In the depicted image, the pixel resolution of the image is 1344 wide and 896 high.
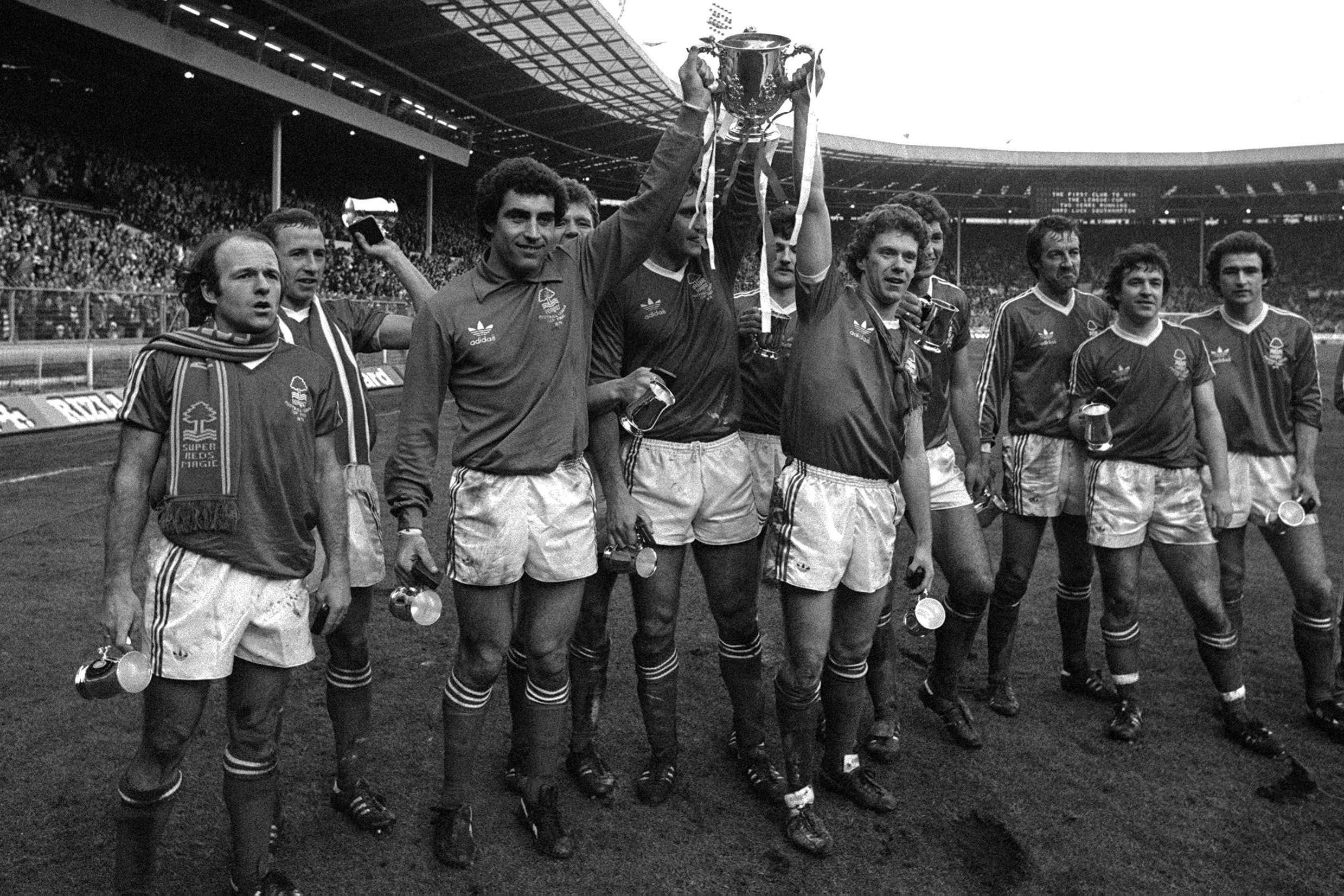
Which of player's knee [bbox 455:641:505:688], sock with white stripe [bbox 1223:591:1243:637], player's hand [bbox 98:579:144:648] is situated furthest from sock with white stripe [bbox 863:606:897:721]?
player's hand [bbox 98:579:144:648]

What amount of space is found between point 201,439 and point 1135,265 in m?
4.08

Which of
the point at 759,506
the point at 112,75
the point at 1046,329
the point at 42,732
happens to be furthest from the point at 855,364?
the point at 112,75

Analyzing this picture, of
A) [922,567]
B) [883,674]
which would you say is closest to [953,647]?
[883,674]

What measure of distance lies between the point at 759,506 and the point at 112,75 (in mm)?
24062

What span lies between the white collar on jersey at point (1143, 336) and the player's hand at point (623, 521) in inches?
103

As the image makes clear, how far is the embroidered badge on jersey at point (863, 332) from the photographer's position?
3.72m

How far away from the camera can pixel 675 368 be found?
3943 mm

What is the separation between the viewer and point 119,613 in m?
2.79

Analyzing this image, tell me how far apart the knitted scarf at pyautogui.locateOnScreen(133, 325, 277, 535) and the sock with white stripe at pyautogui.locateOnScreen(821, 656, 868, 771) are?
7.23ft

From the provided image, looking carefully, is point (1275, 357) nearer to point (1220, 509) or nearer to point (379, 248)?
point (1220, 509)

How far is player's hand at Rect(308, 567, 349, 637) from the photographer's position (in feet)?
10.3

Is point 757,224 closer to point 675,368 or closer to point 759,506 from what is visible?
point 675,368

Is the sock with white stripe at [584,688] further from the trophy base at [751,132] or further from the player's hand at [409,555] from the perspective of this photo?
the trophy base at [751,132]

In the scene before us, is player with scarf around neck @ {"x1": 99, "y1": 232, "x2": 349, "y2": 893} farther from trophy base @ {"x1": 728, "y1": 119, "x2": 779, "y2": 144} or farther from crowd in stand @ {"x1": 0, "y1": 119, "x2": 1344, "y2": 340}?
crowd in stand @ {"x1": 0, "y1": 119, "x2": 1344, "y2": 340}
